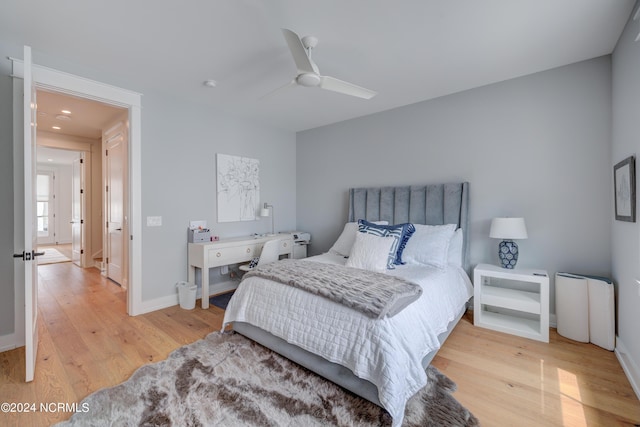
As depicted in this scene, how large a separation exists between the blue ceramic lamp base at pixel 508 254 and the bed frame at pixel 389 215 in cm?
36

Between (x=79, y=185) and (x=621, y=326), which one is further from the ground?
(x=79, y=185)

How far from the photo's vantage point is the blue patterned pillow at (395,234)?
284 cm

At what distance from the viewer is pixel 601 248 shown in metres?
2.58

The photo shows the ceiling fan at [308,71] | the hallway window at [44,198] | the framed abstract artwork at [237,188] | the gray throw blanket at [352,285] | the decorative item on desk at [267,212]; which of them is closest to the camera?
the gray throw blanket at [352,285]

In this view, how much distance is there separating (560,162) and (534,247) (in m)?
0.87

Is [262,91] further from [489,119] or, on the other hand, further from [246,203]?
[489,119]

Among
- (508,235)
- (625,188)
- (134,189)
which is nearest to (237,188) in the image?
(134,189)

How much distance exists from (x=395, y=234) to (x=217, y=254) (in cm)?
216

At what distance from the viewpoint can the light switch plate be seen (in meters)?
3.25

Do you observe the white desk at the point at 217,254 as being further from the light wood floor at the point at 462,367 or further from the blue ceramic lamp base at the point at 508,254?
the blue ceramic lamp base at the point at 508,254

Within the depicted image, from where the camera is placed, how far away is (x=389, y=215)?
3775 mm

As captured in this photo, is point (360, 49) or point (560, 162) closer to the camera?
point (360, 49)

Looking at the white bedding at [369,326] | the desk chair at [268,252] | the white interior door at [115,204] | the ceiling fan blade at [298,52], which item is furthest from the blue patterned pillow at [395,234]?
the white interior door at [115,204]

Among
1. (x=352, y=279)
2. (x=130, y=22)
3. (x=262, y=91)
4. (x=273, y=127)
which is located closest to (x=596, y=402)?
(x=352, y=279)
